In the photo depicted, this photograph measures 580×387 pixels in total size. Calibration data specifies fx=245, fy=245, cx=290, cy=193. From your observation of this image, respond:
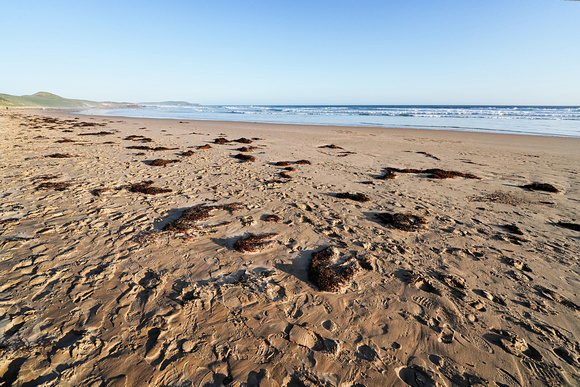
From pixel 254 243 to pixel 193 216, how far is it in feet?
5.07

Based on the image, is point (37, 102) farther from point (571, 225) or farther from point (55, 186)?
point (571, 225)

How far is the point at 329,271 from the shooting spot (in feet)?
11.0

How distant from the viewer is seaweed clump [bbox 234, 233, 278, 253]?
152 inches

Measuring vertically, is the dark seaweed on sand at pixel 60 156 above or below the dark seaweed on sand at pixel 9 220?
above

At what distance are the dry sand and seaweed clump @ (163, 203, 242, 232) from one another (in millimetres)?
36

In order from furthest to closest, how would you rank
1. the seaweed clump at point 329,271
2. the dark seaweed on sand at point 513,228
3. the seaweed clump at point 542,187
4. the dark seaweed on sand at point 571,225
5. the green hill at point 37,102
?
the green hill at point 37,102, the seaweed clump at point 542,187, the dark seaweed on sand at point 571,225, the dark seaweed on sand at point 513,228, the seaweed clump at point 329,271

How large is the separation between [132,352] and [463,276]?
401 cm

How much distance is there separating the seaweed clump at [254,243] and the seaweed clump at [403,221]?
7.46 feet

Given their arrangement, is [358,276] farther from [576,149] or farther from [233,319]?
[576,149]

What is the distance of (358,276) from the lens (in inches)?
132

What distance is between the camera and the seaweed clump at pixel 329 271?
314cm

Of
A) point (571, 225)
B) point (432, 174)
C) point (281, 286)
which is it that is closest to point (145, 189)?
point (281, 286)

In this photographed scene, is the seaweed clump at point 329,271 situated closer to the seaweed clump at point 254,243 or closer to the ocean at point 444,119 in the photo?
the seaweed clump at point 254,243

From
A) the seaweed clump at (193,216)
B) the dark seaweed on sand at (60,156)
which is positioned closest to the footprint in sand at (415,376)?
the seaweed clump at (193,216)
